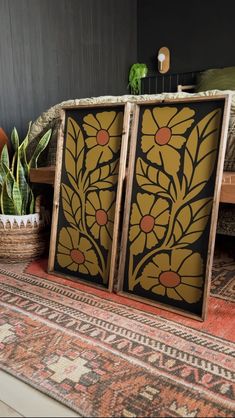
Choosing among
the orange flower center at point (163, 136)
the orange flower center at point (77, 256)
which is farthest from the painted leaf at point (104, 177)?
the orange flower center at point (77, 256)

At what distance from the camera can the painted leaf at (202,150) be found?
1269 millimetres

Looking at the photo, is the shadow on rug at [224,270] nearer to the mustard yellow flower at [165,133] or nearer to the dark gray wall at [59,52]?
the mustard yellow flower at [165,133]

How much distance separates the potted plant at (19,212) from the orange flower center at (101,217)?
50cm

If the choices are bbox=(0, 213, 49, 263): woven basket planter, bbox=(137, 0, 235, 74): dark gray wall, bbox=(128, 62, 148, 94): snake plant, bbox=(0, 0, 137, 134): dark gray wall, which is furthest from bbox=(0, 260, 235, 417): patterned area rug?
bbox=(128, 62, 148, 94): snake plant

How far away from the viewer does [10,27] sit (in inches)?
123

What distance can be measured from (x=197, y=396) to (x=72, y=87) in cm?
354

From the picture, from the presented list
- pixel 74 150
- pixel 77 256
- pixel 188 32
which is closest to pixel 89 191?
pixel 74 150

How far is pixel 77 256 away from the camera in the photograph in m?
1.65

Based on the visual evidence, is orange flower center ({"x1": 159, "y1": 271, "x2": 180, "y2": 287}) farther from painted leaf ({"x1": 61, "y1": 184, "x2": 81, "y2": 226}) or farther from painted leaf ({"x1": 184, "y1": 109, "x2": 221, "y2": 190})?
painted leaf ({"x1": 61, "y1": 184, "x2": 81, "y2": 226})

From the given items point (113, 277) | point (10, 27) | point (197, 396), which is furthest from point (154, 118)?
point (10, 27)

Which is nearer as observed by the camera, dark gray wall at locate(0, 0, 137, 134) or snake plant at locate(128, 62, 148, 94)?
dark gray wall at locate(0, 0, 137, 134)

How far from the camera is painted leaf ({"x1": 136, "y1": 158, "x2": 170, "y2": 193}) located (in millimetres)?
1387

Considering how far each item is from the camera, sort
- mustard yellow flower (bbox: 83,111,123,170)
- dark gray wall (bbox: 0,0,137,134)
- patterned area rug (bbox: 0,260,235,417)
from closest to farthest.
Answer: patterned area rug (bbox: 0,260,235,417) < mustard yellow flower (bbox: 83,111,123,170) < dark gray wall (bbox: 0,0,137,134)

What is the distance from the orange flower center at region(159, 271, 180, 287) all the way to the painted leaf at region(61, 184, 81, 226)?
50 centimetres
